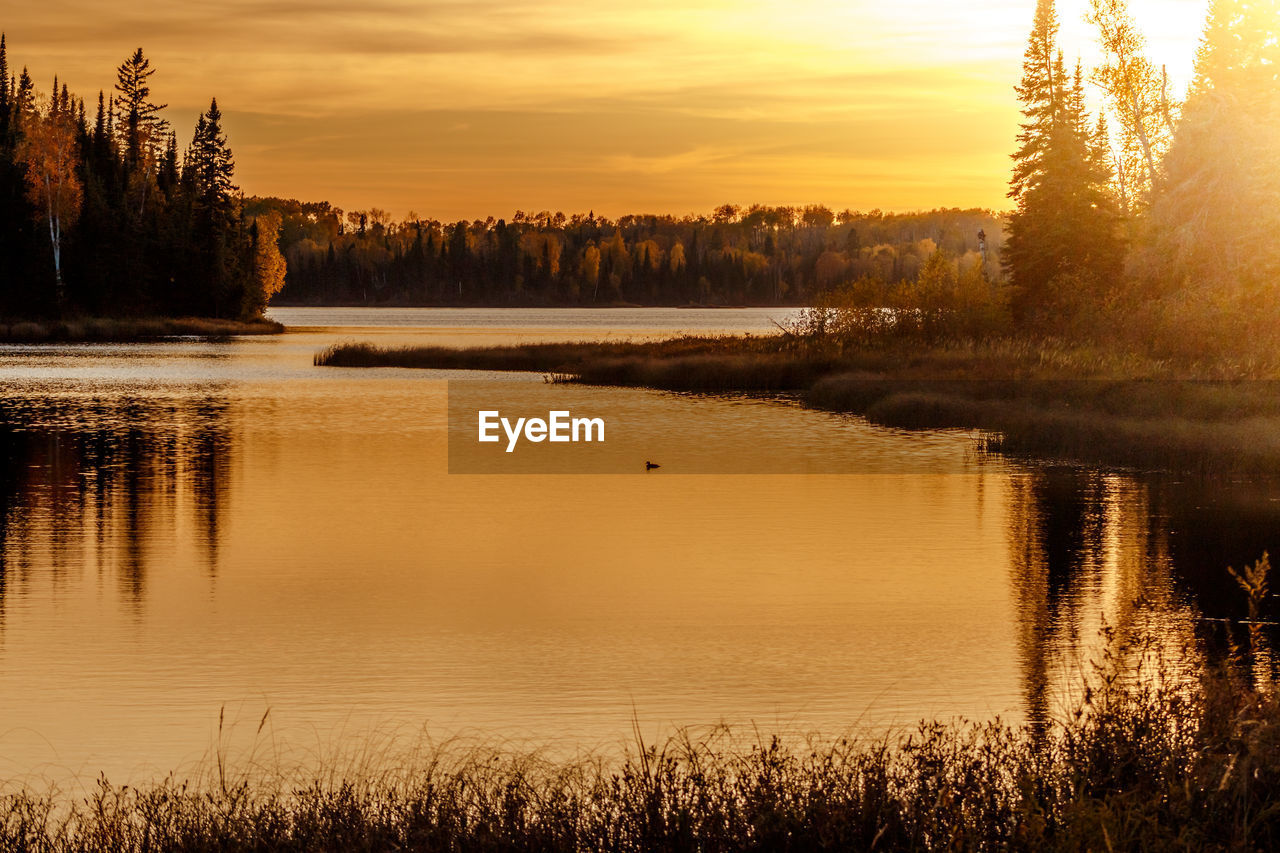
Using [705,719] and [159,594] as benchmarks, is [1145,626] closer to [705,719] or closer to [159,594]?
[705,719]

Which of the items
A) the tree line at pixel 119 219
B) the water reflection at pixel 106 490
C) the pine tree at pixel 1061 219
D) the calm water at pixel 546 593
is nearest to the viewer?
the calm water at pixel 546 593

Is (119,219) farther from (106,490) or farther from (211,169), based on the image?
(106,490)

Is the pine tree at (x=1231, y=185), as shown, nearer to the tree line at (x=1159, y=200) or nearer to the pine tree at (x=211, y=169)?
the tree line at (x=1159, y=200)

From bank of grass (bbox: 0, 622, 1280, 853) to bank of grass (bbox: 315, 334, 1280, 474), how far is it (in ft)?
69.4

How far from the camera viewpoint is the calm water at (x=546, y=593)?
12.2 meters

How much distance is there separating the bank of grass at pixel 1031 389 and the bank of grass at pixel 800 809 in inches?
832

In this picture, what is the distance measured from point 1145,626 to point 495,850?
32.6 feet

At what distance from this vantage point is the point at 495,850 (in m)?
7.95

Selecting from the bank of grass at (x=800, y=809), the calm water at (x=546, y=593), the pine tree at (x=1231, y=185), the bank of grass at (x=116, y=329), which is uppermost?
the pine tree at (x=1231, y=185)

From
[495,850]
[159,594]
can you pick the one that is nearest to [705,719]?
[495,850]

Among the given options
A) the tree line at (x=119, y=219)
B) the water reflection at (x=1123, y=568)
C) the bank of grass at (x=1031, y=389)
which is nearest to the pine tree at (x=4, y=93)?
the tree line at (x=119, y=219)

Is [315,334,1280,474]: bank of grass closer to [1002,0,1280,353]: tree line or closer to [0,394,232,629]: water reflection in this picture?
[1002,0,1280,353]: tree line

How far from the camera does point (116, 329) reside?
100312 mm

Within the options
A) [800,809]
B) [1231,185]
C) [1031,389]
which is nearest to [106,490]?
[800,809]
